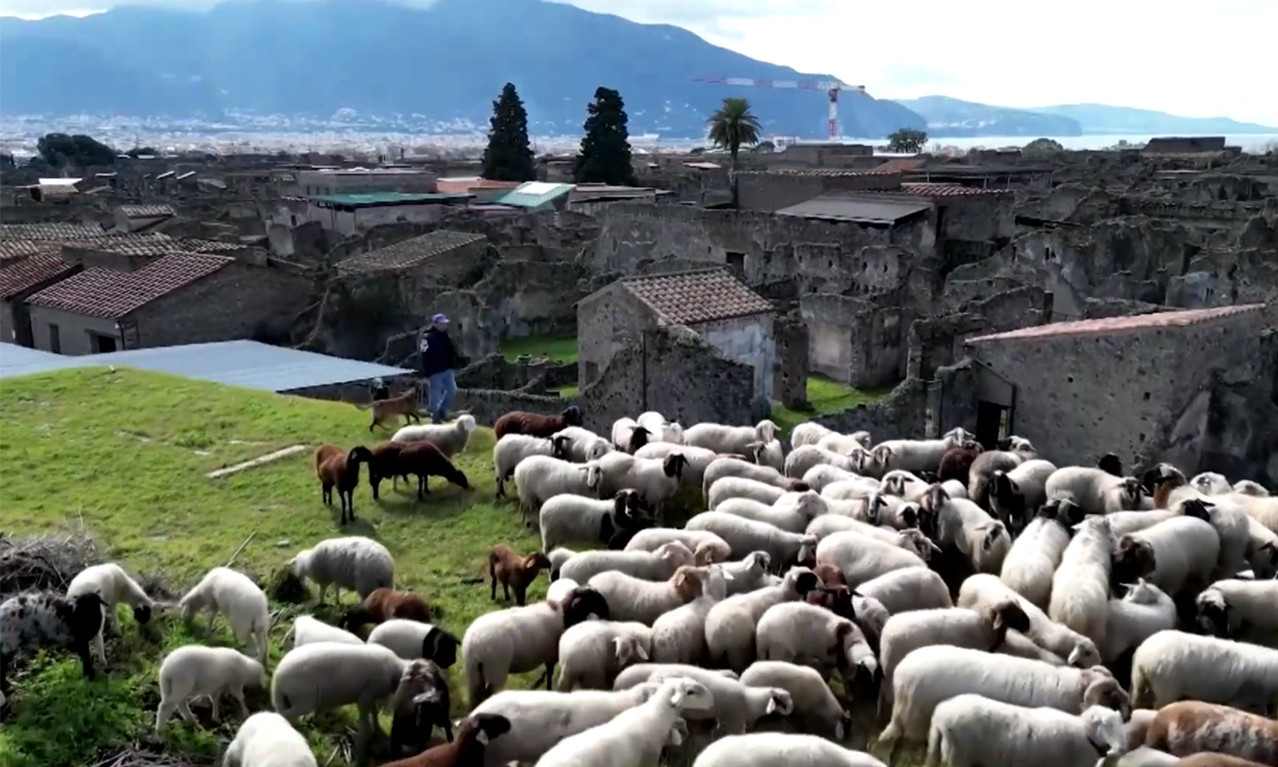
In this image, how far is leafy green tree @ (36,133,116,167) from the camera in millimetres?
104750

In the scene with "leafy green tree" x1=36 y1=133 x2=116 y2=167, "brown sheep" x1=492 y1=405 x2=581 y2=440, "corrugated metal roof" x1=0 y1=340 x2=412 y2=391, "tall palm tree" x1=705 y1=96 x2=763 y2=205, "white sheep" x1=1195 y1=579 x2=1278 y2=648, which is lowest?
"corrugated metal roof" x1=0 y1=340 x2=412 y2=391

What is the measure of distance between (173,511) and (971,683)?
1036 cm

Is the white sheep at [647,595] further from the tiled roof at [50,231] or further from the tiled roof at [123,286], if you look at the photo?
the tiled roof at [50,231]

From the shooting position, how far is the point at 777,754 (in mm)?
7551

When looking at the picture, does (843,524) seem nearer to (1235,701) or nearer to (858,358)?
(1235,701)

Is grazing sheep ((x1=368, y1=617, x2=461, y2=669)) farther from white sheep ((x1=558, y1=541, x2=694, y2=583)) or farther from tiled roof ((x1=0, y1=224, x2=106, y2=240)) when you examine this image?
tiled roof ((x1=0, y1=224, x2=106, y2=240))

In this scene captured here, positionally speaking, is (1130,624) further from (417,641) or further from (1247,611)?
(417,641)

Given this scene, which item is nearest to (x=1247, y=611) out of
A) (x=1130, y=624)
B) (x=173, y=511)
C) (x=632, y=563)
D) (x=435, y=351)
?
(x=1130, y=624)

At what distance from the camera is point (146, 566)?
12188mm

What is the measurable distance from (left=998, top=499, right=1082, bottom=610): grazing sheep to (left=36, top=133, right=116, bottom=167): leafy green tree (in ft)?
362

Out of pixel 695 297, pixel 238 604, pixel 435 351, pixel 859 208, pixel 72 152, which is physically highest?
pixel 72 152

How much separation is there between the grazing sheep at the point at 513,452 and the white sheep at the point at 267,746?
6880mm

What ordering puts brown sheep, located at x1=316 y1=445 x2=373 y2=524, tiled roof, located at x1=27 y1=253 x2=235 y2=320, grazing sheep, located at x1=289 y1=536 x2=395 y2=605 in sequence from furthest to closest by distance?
tiled roof, located at x1=27 y1=253 x2=235 y2=320, brown sheep, located at x1=316 y1=445 x2=373 y2=524, grazing sheep, located at x1=289 y1=536 x2=395 y2=605

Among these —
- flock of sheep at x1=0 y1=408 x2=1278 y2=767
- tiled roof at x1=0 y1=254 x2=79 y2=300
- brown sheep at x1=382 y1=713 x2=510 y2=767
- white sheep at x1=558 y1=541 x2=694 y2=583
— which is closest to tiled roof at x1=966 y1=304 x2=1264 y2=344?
flock of sheep at x1=0 y1=408 x2=1278 y2=767
